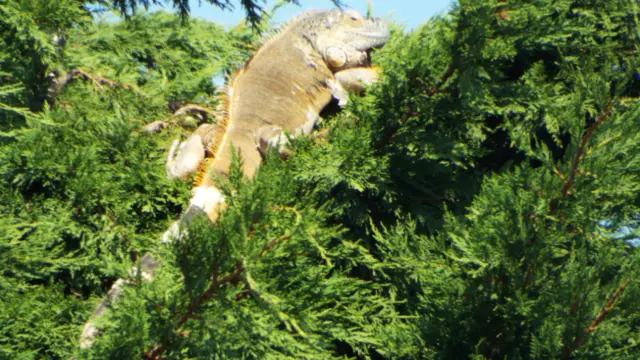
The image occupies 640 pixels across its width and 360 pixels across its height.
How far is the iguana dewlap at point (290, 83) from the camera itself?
6.55 metres

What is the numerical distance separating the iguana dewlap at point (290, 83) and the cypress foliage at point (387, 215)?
33 cm

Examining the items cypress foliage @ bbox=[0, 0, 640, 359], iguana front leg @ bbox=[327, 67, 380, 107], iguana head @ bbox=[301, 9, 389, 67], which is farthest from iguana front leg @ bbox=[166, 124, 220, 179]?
iguana head @ bbox=[301, 9, 389, 67]

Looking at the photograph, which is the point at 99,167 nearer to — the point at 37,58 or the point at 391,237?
the point at 37,58

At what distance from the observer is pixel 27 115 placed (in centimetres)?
611

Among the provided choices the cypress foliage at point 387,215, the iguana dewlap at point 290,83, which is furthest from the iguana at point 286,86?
the cypress foliage at point 387,215

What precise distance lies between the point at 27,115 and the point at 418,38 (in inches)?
121

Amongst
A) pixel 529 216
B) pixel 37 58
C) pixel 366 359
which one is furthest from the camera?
pixel 37 58

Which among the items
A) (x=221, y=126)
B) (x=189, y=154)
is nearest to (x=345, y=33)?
(x=221, y=126)

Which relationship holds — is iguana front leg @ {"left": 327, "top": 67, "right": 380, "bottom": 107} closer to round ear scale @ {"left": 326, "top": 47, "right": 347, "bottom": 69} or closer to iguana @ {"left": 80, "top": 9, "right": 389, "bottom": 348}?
iguana @ {"left": 80, "top": 9, "right": 389, "bottom": 348}

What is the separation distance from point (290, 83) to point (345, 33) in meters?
0.79

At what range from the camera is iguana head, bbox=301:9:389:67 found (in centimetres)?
735

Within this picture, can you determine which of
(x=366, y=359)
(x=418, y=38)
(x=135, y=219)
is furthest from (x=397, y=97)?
(x=135, y=219)

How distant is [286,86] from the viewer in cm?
722

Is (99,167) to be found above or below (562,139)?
below
